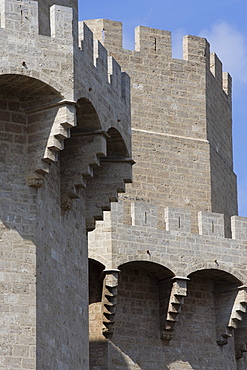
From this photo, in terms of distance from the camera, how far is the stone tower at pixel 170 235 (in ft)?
85.9

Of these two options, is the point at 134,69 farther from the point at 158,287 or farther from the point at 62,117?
the point at 62,117

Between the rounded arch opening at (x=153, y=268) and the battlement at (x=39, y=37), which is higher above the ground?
the battlement at (x=39, y=37)

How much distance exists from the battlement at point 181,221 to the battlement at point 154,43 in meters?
3.81

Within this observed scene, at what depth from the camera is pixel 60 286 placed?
19.3m

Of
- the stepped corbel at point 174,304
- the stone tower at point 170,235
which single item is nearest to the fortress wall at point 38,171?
the stone tower at point 170,235

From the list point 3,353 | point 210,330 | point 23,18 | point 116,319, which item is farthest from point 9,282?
point 210,330

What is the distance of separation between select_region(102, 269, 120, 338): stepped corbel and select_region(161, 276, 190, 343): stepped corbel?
1.32 m

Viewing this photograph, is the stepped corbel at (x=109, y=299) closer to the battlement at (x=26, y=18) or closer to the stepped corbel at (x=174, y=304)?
the stepped corbel at (x=174, y=304)

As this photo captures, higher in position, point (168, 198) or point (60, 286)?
point (168, 198)

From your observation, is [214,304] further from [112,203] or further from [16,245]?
[16,245]

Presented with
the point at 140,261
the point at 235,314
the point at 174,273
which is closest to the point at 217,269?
the point at 174,273

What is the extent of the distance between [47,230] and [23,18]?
3.04 m

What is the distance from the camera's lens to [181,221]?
26.8 meters

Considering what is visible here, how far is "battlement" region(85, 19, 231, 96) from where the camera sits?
2884 cm
